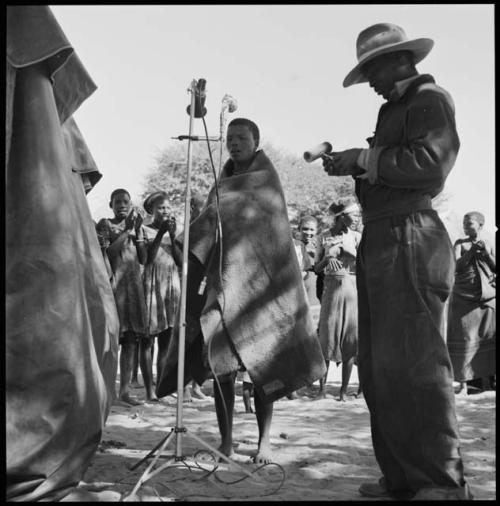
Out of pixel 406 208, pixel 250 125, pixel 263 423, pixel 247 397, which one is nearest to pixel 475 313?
pixel 247 397

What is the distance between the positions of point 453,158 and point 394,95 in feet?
1.67

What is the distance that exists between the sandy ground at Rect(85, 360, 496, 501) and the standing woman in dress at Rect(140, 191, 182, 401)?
0.70 m

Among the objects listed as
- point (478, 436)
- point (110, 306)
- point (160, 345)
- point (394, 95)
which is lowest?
point (478, 436)

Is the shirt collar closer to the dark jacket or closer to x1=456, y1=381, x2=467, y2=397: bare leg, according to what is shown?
the dark jacket

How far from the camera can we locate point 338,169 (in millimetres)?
3926

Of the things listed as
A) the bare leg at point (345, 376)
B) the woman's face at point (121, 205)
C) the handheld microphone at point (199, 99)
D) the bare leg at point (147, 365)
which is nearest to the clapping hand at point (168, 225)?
the woman's face at point (121, 205)

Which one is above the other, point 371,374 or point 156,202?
point 156,202

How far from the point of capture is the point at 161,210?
7871 millimetres

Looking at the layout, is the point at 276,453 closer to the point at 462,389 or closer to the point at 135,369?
the point at 135,369

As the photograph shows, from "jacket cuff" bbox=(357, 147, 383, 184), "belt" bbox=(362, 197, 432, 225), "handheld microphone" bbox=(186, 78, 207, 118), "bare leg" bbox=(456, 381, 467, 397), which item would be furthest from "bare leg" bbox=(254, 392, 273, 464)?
"bare leg" bbox=(456, 381, 467, 397)

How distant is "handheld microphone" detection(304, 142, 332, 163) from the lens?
12.9 feet

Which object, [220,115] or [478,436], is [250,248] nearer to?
[220,115]

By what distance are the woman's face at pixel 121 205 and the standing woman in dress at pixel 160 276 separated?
304mm

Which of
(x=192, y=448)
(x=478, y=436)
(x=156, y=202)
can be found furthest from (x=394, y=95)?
(x=156, y=202)
